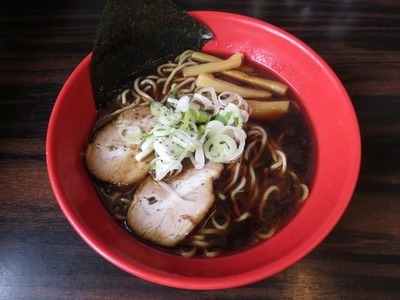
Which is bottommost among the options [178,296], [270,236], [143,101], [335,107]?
[178,296]

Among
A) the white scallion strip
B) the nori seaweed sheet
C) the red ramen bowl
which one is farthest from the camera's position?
the nori seaweed sheet

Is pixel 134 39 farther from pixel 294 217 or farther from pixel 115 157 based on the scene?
pixel 294 217

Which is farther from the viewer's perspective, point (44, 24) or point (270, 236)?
point (44, 24)

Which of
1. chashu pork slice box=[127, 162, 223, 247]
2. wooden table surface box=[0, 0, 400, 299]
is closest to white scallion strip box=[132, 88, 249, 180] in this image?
chashu pork slice box=[127, 162, 223, 247]

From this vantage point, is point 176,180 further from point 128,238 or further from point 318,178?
point 318,178

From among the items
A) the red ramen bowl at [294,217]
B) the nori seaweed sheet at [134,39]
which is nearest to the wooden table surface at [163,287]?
Result: the red ramen bowl at [294,217]

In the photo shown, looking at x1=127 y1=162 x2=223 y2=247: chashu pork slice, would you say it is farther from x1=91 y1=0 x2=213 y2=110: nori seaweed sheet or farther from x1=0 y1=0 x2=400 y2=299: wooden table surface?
x1=91 y1=0 x2=213 y2=110: nori seaweed sheet

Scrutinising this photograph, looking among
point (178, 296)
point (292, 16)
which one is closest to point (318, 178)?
point (178, 296)
